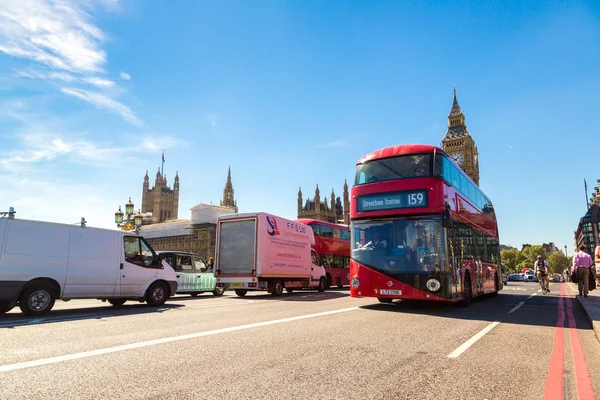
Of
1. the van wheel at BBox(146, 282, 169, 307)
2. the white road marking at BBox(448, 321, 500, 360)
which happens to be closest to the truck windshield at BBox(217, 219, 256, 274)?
the van wheel at BBox(146, 282, 169, 307)

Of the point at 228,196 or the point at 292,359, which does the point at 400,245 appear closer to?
the point at 292,359

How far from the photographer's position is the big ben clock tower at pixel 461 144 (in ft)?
359

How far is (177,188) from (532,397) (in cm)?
14133

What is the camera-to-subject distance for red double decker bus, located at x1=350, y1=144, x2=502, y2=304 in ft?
32.9

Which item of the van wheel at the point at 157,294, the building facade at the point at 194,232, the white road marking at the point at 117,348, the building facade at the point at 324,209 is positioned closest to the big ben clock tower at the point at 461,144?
the building facade at the point at 324,209

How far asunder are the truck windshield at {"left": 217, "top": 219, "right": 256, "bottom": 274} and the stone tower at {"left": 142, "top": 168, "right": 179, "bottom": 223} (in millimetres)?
120562

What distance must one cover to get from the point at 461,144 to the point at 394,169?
11059 cm

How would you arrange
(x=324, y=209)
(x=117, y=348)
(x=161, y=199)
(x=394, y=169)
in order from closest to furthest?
(x=117, y=348) → (x=394, y=169) → (x=324, y=209) → (x=161, y=199)

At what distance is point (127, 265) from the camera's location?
1093 centimetres

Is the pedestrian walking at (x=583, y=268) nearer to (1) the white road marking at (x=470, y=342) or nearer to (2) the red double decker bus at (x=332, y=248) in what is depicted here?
(1) the white road marking at (x=470, y=342)

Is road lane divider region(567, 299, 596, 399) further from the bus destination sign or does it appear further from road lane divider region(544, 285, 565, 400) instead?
the bus destination sign

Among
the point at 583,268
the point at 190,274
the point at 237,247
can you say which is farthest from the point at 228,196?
the point at 583,268

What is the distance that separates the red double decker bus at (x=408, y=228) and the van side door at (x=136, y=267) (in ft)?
19.4

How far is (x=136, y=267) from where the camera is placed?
439 inches
